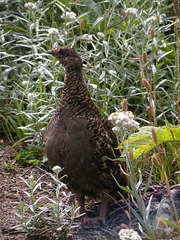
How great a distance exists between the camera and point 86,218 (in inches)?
114

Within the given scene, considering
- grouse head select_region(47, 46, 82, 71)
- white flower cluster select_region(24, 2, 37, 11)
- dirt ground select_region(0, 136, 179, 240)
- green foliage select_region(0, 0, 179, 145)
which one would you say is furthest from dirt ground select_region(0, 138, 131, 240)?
white flower cluster select_region(24, 2, 37, 11)

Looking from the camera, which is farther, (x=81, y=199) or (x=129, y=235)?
(x=81, y=199)

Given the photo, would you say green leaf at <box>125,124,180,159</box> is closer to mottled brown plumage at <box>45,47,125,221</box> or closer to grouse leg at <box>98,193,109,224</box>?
mottled brown plumage at <box>45,47,125,221</box>

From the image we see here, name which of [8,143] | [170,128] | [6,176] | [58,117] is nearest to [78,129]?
[58,117]

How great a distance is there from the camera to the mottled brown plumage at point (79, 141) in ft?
8.77

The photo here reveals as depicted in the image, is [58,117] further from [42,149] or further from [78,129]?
[42,149]

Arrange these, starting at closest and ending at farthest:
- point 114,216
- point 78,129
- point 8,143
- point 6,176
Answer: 1. point 78,129
2. point 114,216
3. point 6,176
4. point 8,143

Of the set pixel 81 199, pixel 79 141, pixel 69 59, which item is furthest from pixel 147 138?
pixel 69 59

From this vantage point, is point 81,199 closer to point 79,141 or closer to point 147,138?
point 79,141

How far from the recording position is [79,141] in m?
2.66

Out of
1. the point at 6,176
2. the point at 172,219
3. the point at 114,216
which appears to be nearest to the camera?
the point at 172,219

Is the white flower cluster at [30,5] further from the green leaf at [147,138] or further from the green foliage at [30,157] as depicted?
the green leaf at [147,138]

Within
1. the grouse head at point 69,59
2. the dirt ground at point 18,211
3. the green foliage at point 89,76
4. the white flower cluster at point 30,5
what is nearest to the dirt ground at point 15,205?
the dirt ground at point 18,211

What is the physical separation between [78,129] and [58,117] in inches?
7.9
